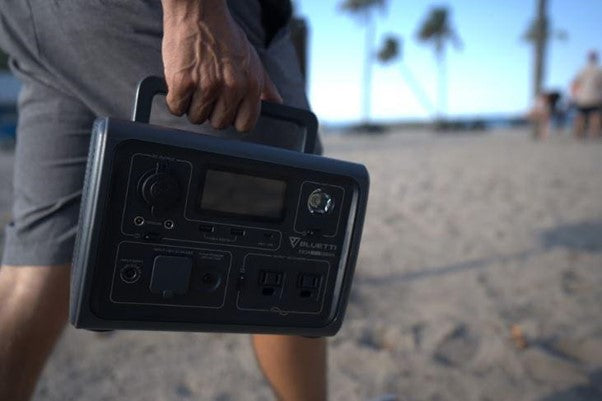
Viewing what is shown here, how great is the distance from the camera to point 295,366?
1135mm

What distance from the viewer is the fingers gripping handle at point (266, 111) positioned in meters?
0.80

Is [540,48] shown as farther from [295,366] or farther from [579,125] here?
[295,366]

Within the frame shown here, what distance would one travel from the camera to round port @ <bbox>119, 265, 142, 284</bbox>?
0.77 m

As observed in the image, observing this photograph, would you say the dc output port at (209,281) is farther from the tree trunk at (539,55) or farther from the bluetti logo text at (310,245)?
the tree trunk at (539,55)

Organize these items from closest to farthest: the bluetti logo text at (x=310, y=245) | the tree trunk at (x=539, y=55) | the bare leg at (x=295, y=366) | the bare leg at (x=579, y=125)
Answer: the bluetti logo text at (x=310, y=245)
the bare leg at (x=295, y=366)
the bare leg at (x=579, y=125)
the tree trunk at (x=539, y=55)

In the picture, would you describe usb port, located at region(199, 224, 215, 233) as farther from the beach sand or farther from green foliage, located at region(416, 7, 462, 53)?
green foliage, located at region(416, 7, 462, 53)

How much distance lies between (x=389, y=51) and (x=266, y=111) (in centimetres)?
4423

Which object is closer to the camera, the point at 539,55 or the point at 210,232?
the point at 210,232

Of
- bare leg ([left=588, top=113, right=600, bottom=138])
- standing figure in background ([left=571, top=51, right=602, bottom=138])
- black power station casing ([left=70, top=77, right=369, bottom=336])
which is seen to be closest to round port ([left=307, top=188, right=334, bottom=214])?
black power station casing ([left=70, top=77, right=369, bottom=336])

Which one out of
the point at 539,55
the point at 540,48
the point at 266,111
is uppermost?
the point at 540,48

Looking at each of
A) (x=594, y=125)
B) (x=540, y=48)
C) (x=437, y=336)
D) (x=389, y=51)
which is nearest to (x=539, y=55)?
(x=540, y=48)

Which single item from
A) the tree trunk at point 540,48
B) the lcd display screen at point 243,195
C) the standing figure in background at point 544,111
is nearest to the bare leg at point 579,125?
the standing figure in background at point 544,111

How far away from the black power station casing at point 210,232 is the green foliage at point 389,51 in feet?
144

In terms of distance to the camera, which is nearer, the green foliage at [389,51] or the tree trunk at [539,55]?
the tree trunk at [539,55]
